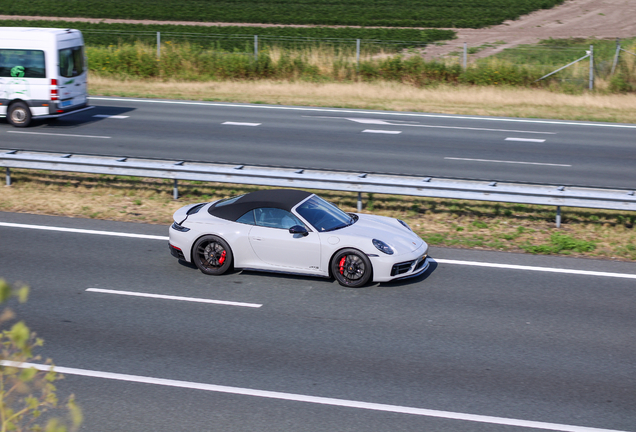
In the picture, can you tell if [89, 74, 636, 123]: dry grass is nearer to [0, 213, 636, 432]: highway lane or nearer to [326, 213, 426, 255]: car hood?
[0, 213, 636, 432]: highway lane

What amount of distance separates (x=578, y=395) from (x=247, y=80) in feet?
85.2

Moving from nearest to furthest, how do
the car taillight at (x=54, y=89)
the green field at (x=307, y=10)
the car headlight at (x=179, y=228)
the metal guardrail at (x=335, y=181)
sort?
the car headlight at (x=179, y=228) < the metal guardrail at (x=335, y=181) < the car taillight at (x=54, y=89) < the green field at (x=307, y=10)

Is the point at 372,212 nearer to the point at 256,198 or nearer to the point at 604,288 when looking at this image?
the point at 256,198

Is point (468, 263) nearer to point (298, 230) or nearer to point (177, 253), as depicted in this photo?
point (298, 230)

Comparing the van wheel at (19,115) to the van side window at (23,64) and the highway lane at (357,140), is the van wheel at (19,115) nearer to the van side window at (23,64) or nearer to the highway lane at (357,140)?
the highway lane at (357,140)

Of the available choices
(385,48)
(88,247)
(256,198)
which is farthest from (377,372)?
(385,48)

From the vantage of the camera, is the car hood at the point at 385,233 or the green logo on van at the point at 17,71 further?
the green logo on van at the point at 17,71

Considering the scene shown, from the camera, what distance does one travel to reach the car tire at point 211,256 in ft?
32.0

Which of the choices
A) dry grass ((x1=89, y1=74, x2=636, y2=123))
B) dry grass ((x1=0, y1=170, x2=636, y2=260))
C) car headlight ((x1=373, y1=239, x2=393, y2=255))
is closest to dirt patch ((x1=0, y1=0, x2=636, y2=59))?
dry grass ((x1=89, y1=74, x2=636, y2=123))

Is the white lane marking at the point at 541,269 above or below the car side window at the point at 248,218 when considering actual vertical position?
below

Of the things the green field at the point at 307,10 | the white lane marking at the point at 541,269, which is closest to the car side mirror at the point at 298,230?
the white lane marking at the point at 541,269

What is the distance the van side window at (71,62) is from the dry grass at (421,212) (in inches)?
252

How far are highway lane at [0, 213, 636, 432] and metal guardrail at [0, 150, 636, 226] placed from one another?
1.54 metres

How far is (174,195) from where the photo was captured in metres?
14.0
